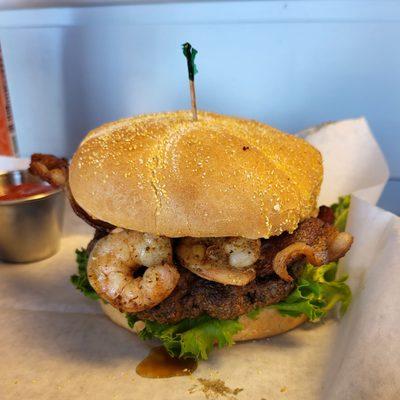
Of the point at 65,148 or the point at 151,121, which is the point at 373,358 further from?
the point at 65,148

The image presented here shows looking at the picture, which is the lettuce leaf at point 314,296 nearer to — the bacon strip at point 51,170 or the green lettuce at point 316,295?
the green lettuce at point 316,295

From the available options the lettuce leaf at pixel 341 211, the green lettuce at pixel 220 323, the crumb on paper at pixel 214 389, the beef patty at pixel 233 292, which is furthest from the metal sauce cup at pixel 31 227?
the lettuce leaf at pixel 341 211

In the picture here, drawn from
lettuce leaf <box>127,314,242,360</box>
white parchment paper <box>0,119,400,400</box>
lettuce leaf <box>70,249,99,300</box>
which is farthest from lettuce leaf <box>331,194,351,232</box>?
lettuce leaf <box>70,249,99,300</box>

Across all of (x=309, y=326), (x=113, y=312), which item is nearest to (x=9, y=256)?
(x=113, y=312)

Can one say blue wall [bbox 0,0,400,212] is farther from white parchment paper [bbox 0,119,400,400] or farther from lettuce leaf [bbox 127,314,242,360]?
lettuce leaf [bbox 127,314,242,360]

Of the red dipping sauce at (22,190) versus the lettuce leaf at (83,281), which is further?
the red dipping sauce at (22,190)

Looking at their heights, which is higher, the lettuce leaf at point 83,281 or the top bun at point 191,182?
the top bun at point 191,182
